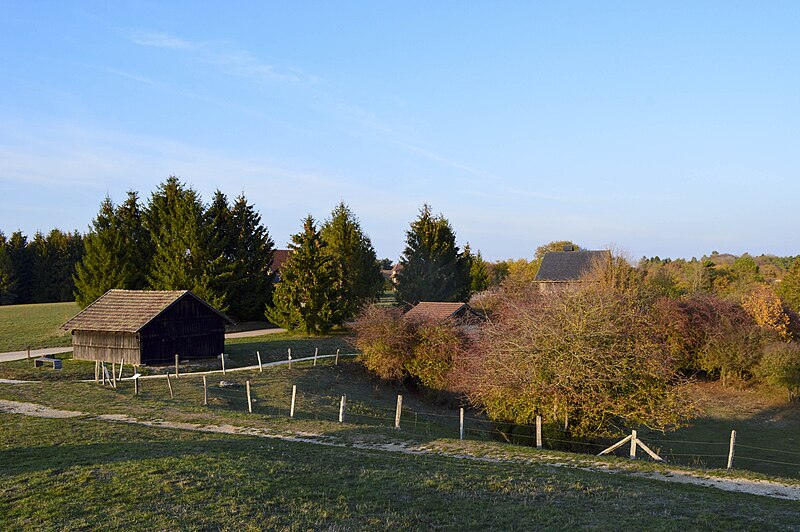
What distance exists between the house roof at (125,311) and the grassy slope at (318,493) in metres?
17.6

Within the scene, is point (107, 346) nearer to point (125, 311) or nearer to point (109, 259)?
point (125, 311)

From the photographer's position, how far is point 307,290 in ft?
146

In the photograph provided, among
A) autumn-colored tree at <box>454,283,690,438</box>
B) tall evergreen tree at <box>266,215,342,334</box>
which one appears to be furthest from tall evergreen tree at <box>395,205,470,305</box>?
autumn-colored tree at <box>454,283,690,438</box>

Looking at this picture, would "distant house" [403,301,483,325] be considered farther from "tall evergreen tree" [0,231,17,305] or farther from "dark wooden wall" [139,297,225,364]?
"tall evergreen tree" [0,231,17,305]

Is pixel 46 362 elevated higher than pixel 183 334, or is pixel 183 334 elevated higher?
pixel 183 334

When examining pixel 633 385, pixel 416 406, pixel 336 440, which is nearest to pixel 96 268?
pixel 416 406

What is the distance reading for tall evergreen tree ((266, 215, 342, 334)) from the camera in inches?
1754

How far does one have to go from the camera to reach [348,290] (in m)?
49.3

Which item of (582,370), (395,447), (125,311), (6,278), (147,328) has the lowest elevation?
(395,447)

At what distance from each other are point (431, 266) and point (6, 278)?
55.9 meters

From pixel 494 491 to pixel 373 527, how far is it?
316cm

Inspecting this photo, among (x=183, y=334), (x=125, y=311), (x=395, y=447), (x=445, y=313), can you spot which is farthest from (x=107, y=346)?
(x=395, y=447)

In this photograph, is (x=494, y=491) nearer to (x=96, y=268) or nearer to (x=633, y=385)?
(x=633, y=385)

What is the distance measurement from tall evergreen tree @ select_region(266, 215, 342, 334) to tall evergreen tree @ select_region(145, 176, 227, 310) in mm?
5096
